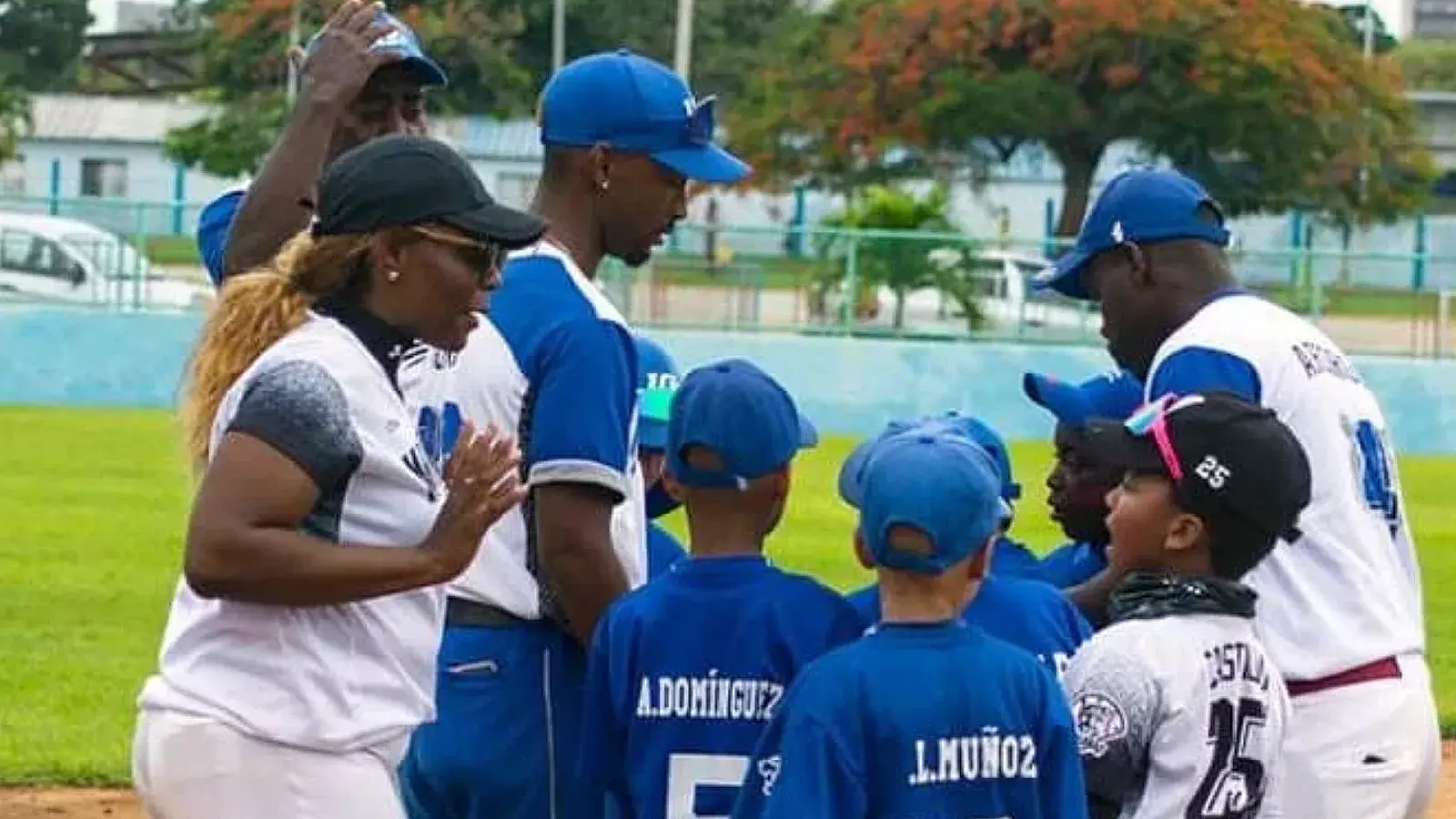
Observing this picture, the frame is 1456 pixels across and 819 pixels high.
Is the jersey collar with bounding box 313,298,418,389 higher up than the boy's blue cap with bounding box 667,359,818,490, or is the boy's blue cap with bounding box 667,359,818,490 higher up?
the jersey collar with bounding box 313,298,418,389

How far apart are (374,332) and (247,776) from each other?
2.32 ft

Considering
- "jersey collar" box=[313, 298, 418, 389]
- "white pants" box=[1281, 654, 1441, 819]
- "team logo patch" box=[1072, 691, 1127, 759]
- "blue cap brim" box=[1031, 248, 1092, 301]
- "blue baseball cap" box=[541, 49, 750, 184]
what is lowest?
"white pants" box=[1281, 654, 1441, 819]

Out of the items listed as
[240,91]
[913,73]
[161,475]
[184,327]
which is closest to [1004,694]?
[161,475]

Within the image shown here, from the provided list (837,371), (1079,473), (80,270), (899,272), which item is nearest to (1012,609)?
(1079,473)

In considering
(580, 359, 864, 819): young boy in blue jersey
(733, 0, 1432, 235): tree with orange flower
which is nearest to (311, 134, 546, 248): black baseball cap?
(580, 359, 864, 819): young boy in blue jersey

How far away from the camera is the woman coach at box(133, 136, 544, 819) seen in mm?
4312

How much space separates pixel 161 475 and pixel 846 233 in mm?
12287

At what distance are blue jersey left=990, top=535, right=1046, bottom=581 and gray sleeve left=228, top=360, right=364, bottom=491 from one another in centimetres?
124

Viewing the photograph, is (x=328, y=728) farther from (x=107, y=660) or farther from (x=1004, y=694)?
(x=107, y=660)

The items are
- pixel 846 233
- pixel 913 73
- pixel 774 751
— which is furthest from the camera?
pixel 913 73

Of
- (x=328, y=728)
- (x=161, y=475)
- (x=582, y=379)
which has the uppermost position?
(x=582, y=379)

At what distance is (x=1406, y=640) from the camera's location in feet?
17.7

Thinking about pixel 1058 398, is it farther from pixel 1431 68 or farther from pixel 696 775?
pixel 1431 68

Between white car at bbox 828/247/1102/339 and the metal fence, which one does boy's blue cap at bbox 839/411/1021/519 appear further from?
white car at bbox 828/247/1102/339
